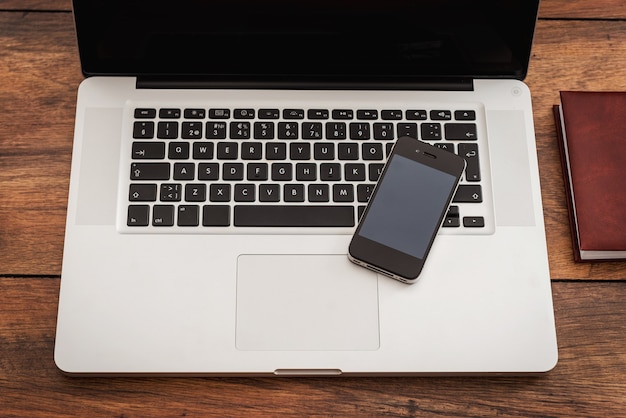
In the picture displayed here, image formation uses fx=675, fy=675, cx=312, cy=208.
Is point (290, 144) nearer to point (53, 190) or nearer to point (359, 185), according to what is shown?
point (359, 185)

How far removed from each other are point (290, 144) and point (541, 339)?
328mm

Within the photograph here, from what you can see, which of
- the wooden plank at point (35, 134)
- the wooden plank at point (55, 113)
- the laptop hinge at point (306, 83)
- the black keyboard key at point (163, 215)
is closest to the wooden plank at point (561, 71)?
the wooden plank at point (55, 113)

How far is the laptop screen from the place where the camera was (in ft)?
2.36

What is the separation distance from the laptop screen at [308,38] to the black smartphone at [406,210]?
0.34 ft

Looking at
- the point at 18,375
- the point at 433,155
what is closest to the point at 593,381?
the point at 433,155

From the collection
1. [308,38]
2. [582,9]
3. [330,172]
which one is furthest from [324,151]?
[582,9]

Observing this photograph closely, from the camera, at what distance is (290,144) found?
0.73 metres

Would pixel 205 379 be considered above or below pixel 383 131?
below

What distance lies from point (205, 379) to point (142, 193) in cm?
20

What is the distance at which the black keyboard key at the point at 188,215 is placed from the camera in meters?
0.70

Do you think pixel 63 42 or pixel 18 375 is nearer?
pixel 18 375

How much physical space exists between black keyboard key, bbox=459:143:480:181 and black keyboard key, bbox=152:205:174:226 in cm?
32

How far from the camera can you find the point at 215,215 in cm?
70

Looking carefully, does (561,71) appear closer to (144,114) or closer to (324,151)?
(324,151)
